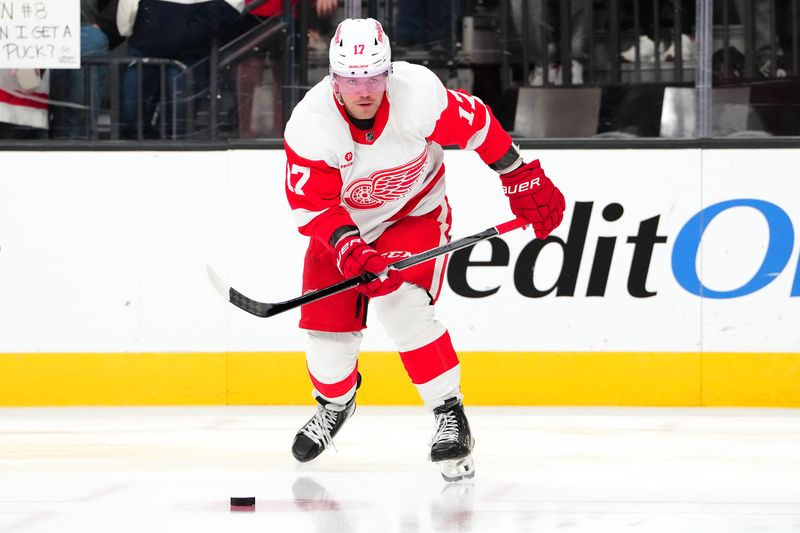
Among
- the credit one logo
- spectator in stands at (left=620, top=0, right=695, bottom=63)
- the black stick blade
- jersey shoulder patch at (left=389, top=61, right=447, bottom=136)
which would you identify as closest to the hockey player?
jersey shoulder patch at (left=389, top=61, right=447, bottom=136)

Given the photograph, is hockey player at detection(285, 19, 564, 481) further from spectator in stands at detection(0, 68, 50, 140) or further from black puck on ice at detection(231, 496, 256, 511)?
spectator in stands at detection(0, 68, 50, 140)

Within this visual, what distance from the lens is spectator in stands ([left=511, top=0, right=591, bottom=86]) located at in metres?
4.30

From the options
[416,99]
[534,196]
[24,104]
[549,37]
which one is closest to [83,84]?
[24,104]

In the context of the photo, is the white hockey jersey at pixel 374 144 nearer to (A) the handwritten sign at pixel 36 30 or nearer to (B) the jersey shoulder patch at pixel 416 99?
(B) the jersey shoulder patch at pixel 416 99

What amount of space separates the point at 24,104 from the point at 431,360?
212 centimetres

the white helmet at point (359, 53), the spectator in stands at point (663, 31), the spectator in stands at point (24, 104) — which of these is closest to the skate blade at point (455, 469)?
the white helmet at point (359, 53)

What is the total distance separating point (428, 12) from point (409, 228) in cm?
144

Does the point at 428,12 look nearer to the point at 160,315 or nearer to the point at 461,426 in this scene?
the point at 160,315

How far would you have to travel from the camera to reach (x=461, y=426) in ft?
9.67

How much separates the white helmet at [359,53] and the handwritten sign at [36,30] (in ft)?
6.04

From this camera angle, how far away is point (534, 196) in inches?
122

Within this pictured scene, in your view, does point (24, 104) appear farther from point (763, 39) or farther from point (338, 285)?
point (763, 39)

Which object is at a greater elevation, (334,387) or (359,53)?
(359,53)

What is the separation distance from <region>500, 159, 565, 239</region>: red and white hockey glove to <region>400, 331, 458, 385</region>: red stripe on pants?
38 centimetres
